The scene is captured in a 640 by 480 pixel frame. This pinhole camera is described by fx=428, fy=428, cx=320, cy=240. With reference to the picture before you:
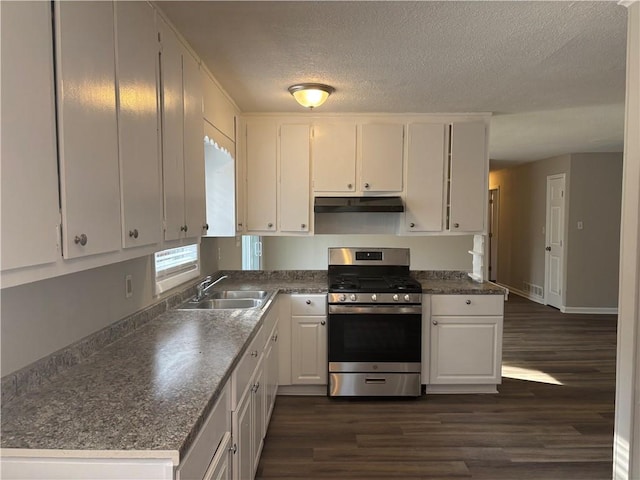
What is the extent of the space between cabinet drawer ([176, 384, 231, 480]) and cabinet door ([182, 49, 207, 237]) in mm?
968

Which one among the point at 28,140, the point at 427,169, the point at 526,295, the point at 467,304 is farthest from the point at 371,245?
the point at 28,140

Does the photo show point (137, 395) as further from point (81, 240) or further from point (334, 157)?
point (334, 157)

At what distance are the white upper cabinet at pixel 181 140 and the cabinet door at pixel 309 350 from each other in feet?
4.46

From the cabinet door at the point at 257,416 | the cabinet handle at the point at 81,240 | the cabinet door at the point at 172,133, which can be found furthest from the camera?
the cabinet door at the point at 257,416

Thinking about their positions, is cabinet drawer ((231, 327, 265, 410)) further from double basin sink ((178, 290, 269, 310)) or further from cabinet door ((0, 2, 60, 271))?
cabinet door ((0, 2, 60, 271))

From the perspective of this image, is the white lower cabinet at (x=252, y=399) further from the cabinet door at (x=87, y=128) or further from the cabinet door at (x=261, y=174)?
the cabinet door at (x=261, y=174)

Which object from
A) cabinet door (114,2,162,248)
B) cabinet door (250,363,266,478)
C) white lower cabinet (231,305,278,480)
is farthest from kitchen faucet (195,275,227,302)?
cabinet door (114,2,162,248)

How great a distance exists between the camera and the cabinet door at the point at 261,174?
12.6 ft

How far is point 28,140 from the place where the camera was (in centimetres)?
103

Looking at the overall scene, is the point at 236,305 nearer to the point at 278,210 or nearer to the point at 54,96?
the point at 278,210

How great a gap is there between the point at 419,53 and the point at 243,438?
2185 millimetres

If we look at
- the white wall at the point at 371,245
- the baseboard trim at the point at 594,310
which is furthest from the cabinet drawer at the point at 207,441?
the baseboard trim at the point at 594,310

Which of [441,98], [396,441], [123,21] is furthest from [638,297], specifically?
[123,21]

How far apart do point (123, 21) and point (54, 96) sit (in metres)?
0.54
